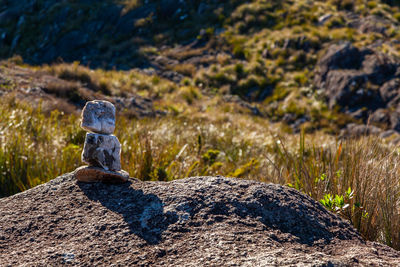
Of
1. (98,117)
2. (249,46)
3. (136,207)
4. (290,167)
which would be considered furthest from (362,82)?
(136,207)

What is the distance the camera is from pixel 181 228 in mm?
1552

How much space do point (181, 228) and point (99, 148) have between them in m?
0.82

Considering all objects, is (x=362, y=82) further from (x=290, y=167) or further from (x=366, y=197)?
(x=366, y=197)

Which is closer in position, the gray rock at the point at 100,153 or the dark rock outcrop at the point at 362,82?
the gray rock at the point at 100,153

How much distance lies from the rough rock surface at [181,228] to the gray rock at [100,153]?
0.53 ft

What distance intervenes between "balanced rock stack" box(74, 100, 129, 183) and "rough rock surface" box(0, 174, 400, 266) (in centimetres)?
8

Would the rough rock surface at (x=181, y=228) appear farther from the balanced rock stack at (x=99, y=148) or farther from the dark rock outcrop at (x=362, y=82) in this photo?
the dark rock outcrop at (x=362, y=82)

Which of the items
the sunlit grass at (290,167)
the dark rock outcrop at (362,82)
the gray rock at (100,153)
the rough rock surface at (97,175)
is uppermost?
the gray rock at (100,153)

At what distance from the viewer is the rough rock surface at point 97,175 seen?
2.01 metres

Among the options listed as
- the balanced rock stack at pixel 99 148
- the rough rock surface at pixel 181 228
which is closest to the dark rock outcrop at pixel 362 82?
the rough rock surface at pixel 181 228

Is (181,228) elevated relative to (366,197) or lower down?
elevated

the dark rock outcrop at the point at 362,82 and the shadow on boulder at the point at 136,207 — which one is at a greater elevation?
the shadow on boulder at the point at 136,207

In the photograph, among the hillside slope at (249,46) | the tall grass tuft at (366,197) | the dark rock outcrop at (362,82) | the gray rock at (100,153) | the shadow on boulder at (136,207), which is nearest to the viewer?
the shadow on boulder at (136,207)

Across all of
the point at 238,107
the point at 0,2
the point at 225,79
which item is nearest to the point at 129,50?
the point at 225,79
